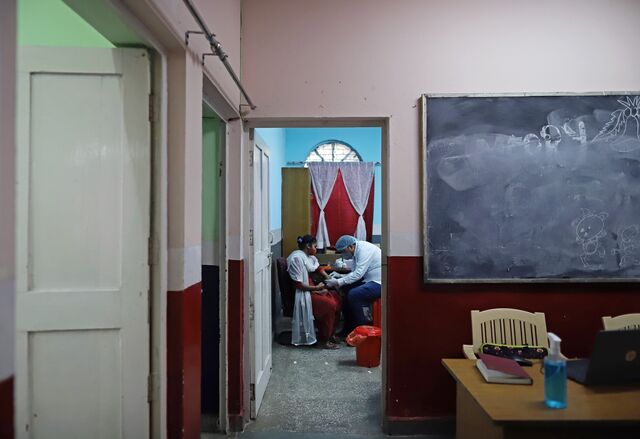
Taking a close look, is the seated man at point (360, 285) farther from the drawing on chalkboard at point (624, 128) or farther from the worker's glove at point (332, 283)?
the drawing on chalkboard at point (624, 128)

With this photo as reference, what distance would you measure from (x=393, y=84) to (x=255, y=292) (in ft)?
5.57

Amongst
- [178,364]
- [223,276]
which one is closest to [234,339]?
[223,276]

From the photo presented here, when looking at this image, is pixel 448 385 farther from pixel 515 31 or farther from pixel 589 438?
pixel 515 31

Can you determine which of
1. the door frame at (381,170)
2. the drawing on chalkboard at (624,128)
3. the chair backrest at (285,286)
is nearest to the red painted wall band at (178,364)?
the door frame at (381,170)

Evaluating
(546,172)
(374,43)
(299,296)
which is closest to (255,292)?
(299,296)

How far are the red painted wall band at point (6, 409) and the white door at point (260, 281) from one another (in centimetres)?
194

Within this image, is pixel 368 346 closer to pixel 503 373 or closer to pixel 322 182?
pixel 503 373

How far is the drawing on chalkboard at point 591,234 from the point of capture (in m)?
2.62

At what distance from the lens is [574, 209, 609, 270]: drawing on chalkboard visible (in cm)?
262

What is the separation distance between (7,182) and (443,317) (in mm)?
2446

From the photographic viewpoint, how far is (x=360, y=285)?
15.2 feet

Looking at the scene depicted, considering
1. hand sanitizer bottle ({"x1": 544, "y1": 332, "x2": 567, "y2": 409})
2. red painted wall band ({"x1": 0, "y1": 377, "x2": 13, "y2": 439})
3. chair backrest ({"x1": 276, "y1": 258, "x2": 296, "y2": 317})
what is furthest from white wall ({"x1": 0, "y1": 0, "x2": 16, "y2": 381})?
chair backrest ({"x1": 276, "y1": 258, "x2": 296, "y2": 317})

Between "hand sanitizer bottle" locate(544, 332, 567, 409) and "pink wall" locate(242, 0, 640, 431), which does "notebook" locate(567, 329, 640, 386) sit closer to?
"hand sanitizer bottle" locate(544, 332, 567, 409)

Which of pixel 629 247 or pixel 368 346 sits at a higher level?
pixel 629 247
